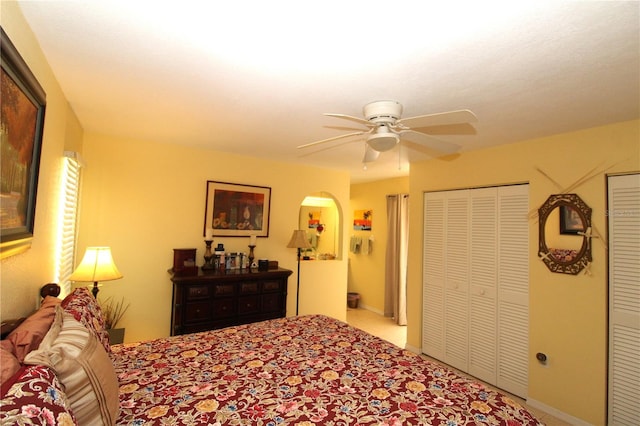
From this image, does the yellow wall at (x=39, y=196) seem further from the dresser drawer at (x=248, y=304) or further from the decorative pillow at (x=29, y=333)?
the dresser drawer at (x=248, y=304)

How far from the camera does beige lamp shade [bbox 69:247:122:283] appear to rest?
97.0 inches

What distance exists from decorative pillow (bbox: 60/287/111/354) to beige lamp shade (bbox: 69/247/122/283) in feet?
1.87

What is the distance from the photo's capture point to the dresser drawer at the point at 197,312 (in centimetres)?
329

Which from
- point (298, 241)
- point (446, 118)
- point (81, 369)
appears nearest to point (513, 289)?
point (446, 118)

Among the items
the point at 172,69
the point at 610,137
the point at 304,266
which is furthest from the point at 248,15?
the point at 304,266

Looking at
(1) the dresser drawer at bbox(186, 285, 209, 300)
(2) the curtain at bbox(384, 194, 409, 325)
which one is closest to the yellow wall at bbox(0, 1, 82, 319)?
(1) the dresser drawer at bbox(186, 285, 209, 300)

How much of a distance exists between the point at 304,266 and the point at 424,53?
350 centimetres

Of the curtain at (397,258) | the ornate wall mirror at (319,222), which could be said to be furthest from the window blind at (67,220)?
the curtain at (397,258)

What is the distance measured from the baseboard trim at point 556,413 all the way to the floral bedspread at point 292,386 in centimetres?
169

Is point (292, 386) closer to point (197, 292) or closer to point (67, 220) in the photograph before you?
point (197, 292)

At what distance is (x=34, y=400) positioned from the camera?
0.86 m

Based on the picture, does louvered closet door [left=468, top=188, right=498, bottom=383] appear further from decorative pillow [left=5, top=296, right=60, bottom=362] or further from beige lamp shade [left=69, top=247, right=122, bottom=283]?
decorative pillow [left=5, top=296, right=60, bottom=362]

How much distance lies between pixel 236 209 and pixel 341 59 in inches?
110

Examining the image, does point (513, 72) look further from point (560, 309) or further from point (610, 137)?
point (560, 309)
